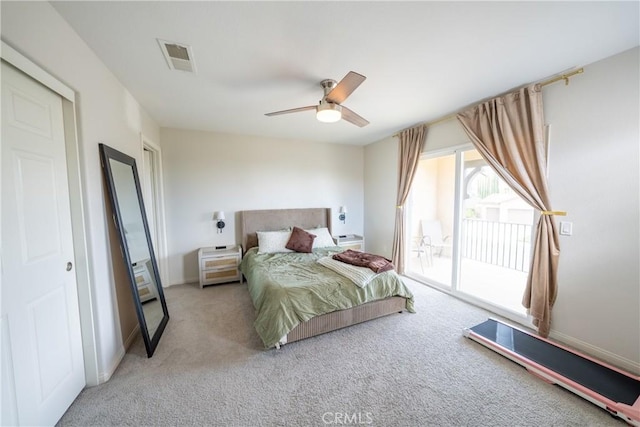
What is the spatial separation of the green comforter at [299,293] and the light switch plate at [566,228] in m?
1.62

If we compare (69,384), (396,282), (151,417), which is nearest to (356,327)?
(396,282)

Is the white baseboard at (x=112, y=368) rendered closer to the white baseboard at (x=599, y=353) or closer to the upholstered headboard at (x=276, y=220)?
the upholstered headboard at (x=276, y=220)

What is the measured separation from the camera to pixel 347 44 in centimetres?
173

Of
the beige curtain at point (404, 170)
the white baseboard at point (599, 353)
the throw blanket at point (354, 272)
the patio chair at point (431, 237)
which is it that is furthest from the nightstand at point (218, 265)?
the white baseboard at point (599, 353)

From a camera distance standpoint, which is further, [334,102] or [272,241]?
[272,241]

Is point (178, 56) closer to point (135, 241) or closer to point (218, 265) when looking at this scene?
point (135, 241)

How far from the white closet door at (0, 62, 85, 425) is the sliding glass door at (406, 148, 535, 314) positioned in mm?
4002

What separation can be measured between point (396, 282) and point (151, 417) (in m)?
2.39

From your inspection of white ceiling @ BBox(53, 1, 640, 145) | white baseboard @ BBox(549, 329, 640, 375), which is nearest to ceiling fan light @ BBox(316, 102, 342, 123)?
white ceiling @ BBox(53, 1, 640, 145)

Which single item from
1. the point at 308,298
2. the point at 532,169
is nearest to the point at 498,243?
the point at 532,169

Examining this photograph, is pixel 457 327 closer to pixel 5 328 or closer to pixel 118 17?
pixel 5 328

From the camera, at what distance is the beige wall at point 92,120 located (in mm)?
1238

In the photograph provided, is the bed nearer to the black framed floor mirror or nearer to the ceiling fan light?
the black framed floor mirror

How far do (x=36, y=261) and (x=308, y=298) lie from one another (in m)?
1.86
